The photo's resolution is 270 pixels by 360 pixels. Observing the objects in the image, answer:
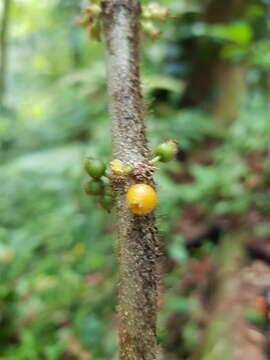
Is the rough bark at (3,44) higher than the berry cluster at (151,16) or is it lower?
higher

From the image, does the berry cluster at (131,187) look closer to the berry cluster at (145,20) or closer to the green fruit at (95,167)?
the green fruit at (95,167)

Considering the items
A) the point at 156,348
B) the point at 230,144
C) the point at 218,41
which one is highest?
the point at 218,41

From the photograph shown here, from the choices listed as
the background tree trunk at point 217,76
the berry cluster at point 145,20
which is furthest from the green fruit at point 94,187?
the background tree trunk at point 217,76

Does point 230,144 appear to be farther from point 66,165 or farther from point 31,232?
point 31,232

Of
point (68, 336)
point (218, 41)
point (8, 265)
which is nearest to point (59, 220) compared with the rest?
point (8, 265)

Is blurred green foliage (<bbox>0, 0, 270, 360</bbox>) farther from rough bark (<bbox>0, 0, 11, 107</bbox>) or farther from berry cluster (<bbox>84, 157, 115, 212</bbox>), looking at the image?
rough bark (<bbox>0, 0, 11, 107</bbox>)

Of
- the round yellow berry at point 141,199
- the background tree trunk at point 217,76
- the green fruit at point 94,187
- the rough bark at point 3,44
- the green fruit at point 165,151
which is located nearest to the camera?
the round yellow berry at point 141,199

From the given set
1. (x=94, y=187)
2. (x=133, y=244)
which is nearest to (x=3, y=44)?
(x=94, y=187)

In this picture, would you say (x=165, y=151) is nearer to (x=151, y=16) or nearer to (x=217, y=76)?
(x=151, y=16)
